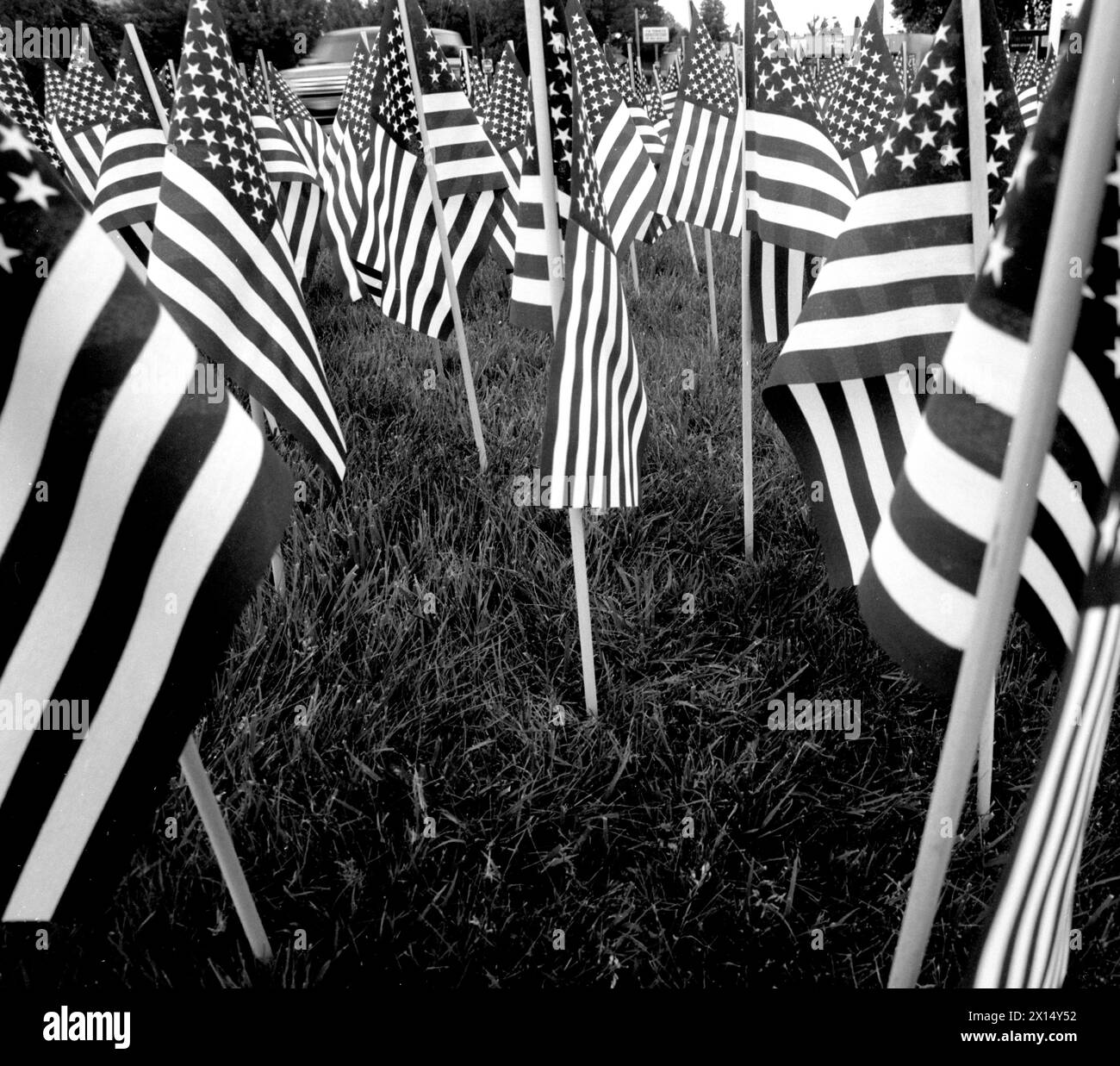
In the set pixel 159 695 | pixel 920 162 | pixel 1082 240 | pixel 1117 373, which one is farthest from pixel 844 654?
pixel 159 695

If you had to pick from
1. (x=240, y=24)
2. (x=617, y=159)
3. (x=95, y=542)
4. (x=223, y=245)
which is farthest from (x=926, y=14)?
(x=95, y=542)

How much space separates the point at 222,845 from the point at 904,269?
2.04m

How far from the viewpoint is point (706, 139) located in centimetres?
512

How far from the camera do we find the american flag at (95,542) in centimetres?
124

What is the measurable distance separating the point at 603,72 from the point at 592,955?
11.0ft

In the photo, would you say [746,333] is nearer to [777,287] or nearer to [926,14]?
[777,287]

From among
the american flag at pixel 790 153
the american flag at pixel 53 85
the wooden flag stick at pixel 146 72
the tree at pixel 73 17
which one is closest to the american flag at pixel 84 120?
the american flag at pixel 53 85

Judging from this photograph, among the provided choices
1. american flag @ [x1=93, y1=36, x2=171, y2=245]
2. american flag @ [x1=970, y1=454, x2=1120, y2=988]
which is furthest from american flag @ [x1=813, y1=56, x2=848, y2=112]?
american flag @ [x1=93, y1=36, x2=171, y2=245]

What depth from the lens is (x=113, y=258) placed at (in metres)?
1.29

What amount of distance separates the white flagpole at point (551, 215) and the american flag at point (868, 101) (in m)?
2.13

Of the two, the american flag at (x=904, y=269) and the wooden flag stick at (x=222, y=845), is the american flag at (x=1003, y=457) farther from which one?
the wooden flag stick at (x=222, y=845)

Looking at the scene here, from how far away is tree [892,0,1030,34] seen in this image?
2370 centimetres
